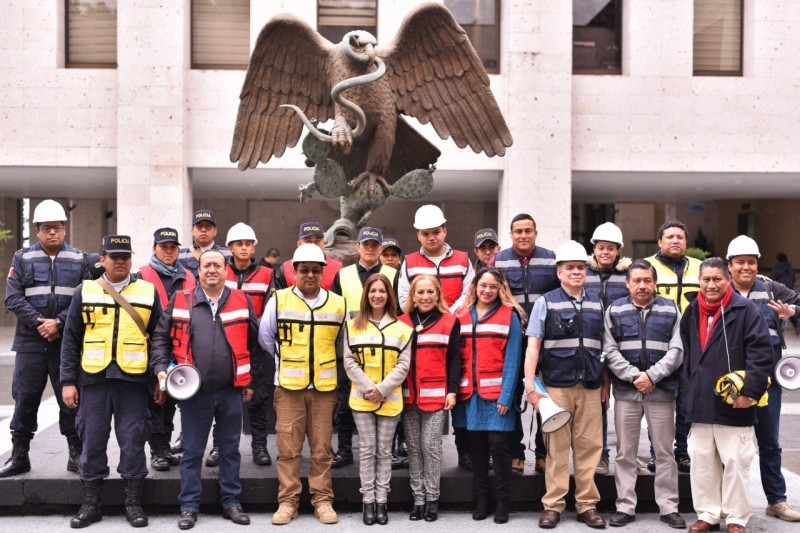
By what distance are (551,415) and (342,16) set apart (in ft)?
42.1

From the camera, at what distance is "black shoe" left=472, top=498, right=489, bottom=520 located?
207 inches

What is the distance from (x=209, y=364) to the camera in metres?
5.09

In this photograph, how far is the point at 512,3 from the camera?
1557 centimetres

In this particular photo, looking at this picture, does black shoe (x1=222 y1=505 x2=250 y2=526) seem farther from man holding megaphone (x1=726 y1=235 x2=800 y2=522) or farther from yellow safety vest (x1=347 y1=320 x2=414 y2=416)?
man holding megaphone (x1=726 y1=235 x2=800 y2=522)

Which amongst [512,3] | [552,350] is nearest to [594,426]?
[552,350]

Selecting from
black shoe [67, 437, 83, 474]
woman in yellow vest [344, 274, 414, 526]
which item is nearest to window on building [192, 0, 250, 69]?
black shoe [67, 437, 83, 474]

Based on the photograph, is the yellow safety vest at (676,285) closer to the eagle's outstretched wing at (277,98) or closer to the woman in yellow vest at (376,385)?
the woman in yellow vest at (376,385)

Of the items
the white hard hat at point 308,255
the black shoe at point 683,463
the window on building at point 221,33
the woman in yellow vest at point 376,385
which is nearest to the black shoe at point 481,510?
the woman in yellow vest at point 376,385

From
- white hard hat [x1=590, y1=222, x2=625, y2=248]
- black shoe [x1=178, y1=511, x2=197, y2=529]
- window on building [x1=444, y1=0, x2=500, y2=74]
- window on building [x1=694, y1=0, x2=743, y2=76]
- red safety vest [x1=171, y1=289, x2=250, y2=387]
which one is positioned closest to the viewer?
black shoe [x1=178, y1=511, x2=197, y2=529]

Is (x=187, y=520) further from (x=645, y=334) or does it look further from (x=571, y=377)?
(x=645, y=334)

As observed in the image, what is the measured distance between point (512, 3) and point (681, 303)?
11.1 meters

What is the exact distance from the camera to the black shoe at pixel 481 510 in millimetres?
5250

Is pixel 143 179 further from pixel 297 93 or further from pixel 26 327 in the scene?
pixel 26 327

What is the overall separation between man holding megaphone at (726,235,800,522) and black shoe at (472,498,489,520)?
6.31 ft
